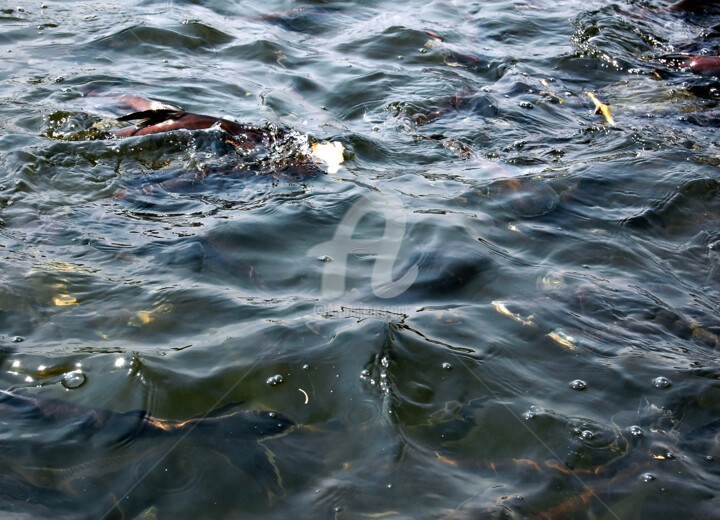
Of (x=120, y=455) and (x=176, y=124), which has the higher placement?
(x=176, y=124)

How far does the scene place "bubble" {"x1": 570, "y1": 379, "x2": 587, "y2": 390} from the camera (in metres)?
2.98

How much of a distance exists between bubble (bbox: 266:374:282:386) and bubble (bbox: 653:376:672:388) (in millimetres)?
1651

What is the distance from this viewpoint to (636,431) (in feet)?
9.07

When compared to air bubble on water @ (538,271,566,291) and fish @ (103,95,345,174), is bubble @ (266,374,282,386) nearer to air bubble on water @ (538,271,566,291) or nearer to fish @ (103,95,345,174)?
air bubble on water @ (538,271,566,291)

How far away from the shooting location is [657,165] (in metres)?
4.86

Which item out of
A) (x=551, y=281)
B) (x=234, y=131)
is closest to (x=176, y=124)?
(x=234, y=131)

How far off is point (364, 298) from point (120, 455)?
1.41 m

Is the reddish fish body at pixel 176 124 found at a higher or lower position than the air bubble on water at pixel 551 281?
higher

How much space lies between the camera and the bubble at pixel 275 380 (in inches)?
115

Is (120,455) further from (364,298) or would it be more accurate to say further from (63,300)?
(364,298)

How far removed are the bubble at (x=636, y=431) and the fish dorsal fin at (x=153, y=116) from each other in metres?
3.62

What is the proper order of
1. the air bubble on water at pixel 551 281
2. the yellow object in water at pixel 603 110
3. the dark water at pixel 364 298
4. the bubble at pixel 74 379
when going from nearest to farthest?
the dark water at pixel 364 298, the bubble at pixel 74 379, the air bubble on water at pixel 551 281, the yellow object in water at pixel 603 110

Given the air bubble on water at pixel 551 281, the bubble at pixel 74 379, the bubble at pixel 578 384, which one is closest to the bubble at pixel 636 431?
the bubble at pixel 578 384

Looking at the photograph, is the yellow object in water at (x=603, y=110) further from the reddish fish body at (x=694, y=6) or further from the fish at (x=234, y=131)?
the reddish fish body at (x=694, y=6)
